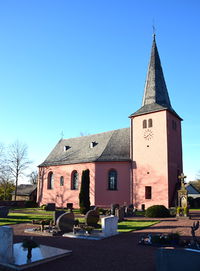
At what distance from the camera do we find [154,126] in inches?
1244

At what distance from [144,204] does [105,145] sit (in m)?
10.4

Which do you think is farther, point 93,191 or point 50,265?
point 93,191

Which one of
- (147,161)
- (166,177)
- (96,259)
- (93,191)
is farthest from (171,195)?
(96,259)

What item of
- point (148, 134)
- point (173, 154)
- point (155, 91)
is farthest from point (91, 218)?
point (155, 91)

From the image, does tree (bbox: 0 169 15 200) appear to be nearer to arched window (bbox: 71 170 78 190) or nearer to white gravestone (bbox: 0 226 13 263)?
arched window (bbox: 71 170 78 190)

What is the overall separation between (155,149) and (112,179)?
737 cm

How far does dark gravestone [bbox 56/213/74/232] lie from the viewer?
1533 centimetres

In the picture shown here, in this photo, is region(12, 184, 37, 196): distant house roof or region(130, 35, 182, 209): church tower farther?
region(12, 184, 37, 196): distant house roof

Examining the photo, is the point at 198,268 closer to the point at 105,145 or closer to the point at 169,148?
the point at 169,148

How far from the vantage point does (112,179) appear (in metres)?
33.5

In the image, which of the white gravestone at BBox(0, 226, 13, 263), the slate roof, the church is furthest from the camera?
the slate roof

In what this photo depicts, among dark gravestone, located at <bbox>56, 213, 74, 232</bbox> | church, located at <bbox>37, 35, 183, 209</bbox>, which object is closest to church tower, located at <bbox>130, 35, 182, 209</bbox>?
church, located at <bbox>37, 35, 183, 209</bbox>

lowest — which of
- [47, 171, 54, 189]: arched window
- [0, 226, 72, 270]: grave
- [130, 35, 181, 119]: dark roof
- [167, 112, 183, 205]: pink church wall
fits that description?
[0, 226, 72, 270]: grave

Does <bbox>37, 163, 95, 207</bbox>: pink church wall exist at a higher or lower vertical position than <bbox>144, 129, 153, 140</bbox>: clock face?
lower
